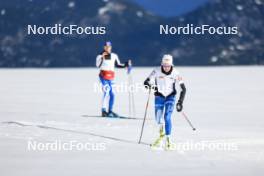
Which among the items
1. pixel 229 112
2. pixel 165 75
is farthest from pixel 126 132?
pixel 229 112

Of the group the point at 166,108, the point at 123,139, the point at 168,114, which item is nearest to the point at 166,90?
the point at 166,108

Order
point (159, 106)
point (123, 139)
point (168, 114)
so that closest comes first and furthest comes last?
point (168, 114) → point (159, 106) → point (123, 139)

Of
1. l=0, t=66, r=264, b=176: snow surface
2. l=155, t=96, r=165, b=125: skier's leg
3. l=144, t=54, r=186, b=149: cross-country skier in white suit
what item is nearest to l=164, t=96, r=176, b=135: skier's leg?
l=144, t=54, r=186, b=149: cross-country skier in white suit

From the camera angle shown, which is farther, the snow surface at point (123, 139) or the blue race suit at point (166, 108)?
the blue race suit at point (166, 108)

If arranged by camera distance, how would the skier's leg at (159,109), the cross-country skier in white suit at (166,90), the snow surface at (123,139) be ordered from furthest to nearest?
1. the skier's leg at (159,109)
2. the cross-country skier in white suit at (166,90)
3. the snow surface at (123,139)

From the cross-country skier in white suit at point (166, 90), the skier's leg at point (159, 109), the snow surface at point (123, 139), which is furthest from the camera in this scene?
the skier's leg at point (159, 109)

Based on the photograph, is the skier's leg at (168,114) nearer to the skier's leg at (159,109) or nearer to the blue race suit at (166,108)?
the blue race suit at (166,108)

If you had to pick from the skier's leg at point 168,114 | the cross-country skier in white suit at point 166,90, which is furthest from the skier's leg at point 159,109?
the skier's leg at point 168,114

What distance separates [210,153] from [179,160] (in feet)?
3.05

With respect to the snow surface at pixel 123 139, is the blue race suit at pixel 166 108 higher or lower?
higher

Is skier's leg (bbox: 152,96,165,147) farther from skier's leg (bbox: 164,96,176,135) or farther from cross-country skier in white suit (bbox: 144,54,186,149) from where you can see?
skier's leg (bbox: 164,96,176,135)

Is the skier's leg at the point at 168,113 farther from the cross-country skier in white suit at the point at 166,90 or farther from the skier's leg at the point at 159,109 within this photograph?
the skier's leg at the point at 159,109

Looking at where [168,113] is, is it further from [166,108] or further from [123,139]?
[123,139]

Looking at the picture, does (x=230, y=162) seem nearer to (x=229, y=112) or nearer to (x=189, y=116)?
(x=189, y=116)
